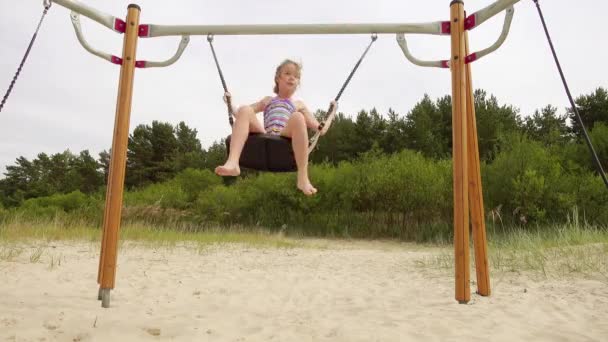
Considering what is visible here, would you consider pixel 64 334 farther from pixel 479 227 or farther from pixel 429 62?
pixel 429 62

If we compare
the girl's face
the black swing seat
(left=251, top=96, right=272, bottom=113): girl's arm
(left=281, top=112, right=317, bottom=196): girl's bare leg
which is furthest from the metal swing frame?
the black swing seat

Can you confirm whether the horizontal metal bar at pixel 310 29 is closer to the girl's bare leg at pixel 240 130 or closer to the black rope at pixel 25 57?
the girl's bare leg at pixel 240 130

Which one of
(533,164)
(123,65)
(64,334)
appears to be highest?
(533,164)

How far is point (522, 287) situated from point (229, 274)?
170 inches

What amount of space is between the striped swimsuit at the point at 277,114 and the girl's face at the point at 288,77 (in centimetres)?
11

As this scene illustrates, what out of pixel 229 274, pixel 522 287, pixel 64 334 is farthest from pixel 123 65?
pixel 522 287

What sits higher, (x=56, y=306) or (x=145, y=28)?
(x=145, y=28)

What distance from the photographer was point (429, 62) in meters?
3.89

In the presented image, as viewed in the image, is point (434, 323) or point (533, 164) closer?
point (434, 323)

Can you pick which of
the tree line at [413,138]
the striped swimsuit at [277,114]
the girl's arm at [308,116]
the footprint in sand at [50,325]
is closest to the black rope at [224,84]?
the striped swimsuit at [277,114]

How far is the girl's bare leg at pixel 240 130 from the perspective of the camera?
3.56 meters

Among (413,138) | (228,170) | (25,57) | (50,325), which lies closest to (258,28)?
(228,170)

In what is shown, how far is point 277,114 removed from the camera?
4086 millimetres

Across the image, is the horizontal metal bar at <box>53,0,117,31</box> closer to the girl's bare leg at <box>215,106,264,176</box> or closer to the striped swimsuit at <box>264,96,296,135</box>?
the girl's bare leg at <box>215,106,264,176</box>
